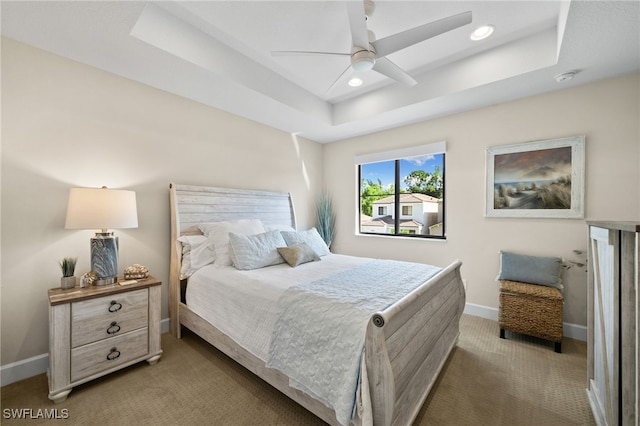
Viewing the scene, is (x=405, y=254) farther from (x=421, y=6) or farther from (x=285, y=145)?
(x=421, y=6)

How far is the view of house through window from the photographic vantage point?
3672 millimetres

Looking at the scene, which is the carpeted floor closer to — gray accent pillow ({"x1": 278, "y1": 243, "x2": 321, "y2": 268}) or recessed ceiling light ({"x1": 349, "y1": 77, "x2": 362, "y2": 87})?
gray accent pillow ({"x1": 278, "y1": 243, "x2": 321, "y2": 268})

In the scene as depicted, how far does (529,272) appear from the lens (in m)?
2.71

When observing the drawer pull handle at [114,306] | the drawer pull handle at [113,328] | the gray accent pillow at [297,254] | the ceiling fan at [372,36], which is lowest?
the drawer pull handle at [113,328]

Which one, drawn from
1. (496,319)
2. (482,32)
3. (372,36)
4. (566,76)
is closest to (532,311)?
(496,319)

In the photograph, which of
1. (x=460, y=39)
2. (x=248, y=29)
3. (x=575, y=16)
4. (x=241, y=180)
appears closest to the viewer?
(x=575, y=16)

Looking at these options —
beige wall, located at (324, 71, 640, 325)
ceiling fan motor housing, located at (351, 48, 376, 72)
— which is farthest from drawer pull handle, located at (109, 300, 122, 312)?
beige wall, located at (324, 71, 640, 325)

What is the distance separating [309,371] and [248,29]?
104 inches

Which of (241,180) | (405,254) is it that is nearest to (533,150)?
(405,254)

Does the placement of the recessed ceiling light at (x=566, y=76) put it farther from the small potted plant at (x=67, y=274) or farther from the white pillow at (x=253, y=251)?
the small potted plant at (x=67, y=274)

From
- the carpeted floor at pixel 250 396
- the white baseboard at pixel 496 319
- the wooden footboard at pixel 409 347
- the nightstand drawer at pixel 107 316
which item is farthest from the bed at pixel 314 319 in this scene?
the white baseboard at pixel 496 319

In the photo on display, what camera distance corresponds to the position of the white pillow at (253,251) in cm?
245

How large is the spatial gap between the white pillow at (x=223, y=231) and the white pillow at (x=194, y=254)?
0.08 meters

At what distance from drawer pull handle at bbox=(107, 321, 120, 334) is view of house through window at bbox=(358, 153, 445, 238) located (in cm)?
339
